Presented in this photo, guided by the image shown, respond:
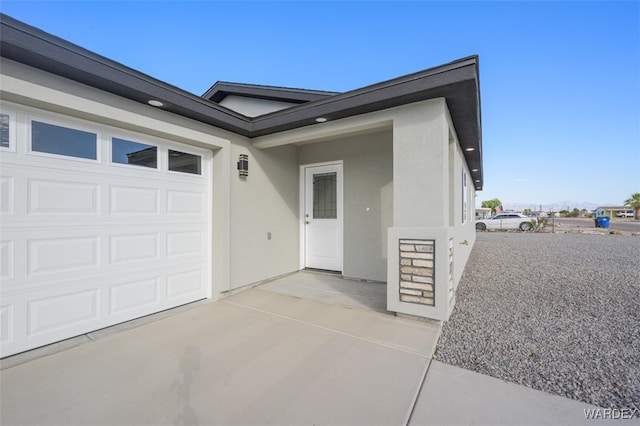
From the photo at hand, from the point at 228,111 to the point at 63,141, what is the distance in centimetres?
198

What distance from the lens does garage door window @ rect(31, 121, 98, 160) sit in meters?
2.66

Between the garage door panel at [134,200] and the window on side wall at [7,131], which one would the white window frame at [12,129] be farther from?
the garage door panel at [134,200]

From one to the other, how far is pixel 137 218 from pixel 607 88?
39.2 ft

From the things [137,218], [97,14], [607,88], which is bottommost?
[137,218]

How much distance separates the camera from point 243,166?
4.51 m

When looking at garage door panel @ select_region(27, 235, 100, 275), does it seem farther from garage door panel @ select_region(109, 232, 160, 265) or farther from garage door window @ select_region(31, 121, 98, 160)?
garage door window @ select_region(31, 121, 98, 160)

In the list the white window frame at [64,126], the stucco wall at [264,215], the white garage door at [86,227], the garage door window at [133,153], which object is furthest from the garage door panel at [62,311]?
the stucco wall at [264,215]

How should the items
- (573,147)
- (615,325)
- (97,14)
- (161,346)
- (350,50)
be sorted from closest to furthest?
(161,346) → (615,325) → (97,14) → (350,50) → (573,147)

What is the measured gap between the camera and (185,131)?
371 centimetres

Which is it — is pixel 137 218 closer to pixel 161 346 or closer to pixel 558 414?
pixel 161 346

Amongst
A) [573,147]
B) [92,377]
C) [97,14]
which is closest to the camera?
[92,377]

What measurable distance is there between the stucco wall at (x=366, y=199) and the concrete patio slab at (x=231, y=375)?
1896 mm

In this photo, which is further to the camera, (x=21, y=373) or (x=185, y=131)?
(x=185, y=131)

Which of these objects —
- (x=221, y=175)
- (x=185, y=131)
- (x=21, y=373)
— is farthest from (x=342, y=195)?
(x=21, y=373)
